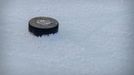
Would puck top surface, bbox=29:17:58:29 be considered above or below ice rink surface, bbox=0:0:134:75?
A: above

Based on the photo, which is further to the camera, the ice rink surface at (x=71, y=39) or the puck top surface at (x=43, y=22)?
the puck top surface at (x=43, y=22)

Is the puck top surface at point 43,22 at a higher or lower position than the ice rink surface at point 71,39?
higher

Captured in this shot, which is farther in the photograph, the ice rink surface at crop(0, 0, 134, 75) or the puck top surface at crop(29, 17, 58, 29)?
the puck top surface at crop(29, 17, 58, 29)

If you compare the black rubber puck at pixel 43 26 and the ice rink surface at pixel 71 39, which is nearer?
the ice rink surface at pixel 71 39

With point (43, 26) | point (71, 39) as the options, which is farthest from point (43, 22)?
point (71, 39)

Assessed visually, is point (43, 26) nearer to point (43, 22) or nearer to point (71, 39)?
point (43, 22)
